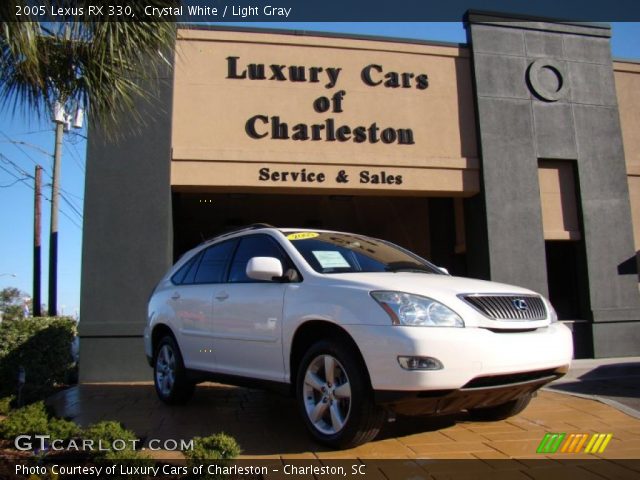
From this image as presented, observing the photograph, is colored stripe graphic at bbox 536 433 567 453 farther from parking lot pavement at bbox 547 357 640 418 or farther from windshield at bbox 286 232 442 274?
windshield at bbox 286 232 442 274

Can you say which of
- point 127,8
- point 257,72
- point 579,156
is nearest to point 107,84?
point 127,8

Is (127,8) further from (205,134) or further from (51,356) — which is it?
(51,356)

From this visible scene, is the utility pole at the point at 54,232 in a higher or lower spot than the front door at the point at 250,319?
higher

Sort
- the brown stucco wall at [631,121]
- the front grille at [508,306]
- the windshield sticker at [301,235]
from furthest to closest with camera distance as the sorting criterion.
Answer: the brown stucco wall at [631,121] → the windshield sticker at [301,235] → the front grille at [508,306]

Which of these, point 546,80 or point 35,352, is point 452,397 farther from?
point 546,80

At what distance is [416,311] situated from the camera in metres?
3.79

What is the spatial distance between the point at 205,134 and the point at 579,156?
6.81 m

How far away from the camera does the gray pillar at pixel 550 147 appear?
397 inches

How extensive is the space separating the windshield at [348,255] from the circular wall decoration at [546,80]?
6.67 meters

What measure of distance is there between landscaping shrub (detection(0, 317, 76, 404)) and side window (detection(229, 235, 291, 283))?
12.5 feet

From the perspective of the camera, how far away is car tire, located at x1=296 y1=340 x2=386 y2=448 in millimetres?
3830

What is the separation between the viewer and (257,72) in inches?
386

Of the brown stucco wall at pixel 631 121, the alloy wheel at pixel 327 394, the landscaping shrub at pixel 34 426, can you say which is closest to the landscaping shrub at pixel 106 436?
the landscaping shrub at pixel 34 426

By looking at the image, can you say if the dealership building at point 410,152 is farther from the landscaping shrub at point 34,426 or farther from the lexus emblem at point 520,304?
the lexus emblem at point 520,304
